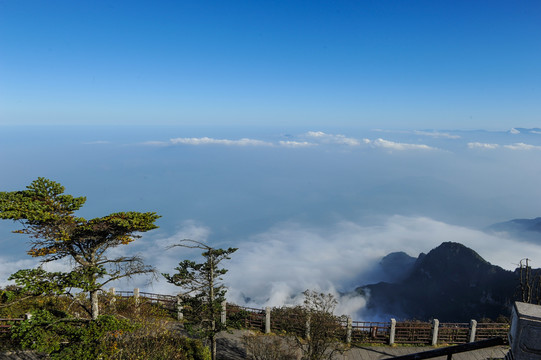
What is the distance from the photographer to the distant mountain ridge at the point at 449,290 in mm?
87250

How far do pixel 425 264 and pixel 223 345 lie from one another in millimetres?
122007

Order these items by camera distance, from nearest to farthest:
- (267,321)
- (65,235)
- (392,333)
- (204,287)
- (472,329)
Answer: (65,235) → (204,287) → (472,329) → (392,333) → (267,321)

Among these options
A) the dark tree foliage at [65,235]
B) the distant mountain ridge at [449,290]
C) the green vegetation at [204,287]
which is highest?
the dark tree foliage at [65,235]

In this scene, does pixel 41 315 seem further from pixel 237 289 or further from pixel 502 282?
pixel 237 289

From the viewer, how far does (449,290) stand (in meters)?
105

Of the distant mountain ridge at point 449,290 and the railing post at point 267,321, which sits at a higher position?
the railing post at point 267,321

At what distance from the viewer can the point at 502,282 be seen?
89125 millimetres

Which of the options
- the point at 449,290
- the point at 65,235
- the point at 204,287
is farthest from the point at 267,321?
the point at 449,290

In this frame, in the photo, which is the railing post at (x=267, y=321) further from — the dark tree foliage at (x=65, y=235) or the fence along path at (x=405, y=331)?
the dark tree foliage at (x=65, y=235)

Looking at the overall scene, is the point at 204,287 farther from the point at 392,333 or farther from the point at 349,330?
the point at 392,333

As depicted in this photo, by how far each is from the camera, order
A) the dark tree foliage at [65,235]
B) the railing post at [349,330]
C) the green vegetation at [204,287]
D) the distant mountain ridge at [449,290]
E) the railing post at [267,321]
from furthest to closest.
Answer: the distant mountain ridge at [449,290] → the railing post at [267,321] → the railing post at [349,330] → the green vegetation at [204,287] → the dark tree foliage at [65,235]

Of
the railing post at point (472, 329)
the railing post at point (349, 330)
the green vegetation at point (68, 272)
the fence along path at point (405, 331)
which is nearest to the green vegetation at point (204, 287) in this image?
the green vegetation at point (68, 272)

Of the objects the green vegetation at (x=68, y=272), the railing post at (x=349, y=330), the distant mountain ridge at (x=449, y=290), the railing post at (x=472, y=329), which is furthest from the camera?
the distant mountain ridge at (x=449, y=290)

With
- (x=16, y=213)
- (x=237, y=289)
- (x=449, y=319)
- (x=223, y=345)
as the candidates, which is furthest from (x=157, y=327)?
(x=237, y=289)
